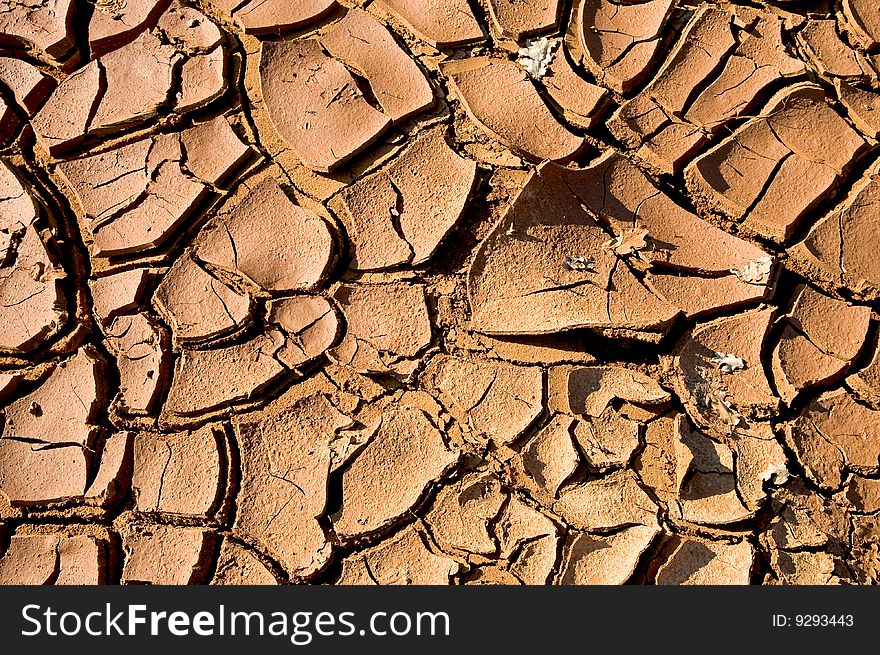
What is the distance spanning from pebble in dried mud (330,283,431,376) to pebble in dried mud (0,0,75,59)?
1.11 m

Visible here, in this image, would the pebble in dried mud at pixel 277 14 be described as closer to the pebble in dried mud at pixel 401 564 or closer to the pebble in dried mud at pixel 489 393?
the pebble in dried mud at pixel 489 393

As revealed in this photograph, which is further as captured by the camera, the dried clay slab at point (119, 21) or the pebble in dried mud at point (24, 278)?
the dried clay slab at point (119, 21)

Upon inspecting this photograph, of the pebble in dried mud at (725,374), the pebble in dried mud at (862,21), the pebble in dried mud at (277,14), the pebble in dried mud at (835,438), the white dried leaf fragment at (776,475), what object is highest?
the pebble in dried mud at (277,14)

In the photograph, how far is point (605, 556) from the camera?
5.80ft

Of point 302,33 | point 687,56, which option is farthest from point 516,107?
point 302,33

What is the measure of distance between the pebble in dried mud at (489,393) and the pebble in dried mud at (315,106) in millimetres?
638

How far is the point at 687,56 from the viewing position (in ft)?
6.58

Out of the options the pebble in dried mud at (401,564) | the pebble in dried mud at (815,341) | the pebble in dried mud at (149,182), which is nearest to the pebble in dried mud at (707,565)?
the pebble in dried mud at (815,341)

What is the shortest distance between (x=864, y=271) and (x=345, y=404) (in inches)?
55.1

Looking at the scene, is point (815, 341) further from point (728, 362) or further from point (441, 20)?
point (441, 20)

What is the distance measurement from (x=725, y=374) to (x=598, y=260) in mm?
434

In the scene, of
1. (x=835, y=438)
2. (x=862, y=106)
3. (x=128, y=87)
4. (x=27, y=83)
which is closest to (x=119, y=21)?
(x=128, y=87)

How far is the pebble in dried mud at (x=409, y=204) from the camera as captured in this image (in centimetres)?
193

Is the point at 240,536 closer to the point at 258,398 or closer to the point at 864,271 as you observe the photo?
the point at 258,398
